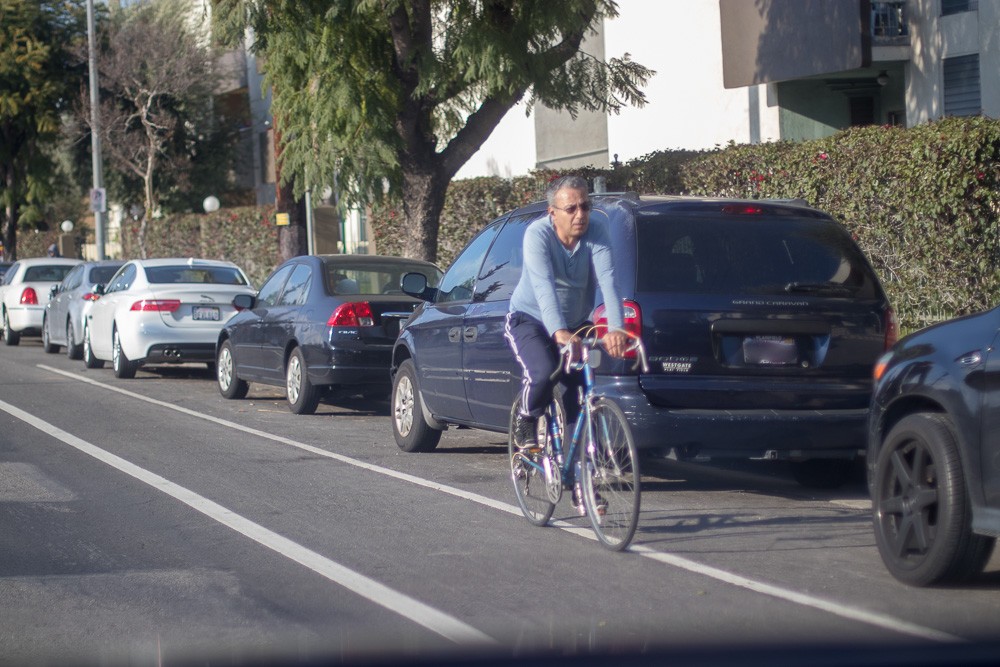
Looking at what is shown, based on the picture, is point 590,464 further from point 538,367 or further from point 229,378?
point 229,378

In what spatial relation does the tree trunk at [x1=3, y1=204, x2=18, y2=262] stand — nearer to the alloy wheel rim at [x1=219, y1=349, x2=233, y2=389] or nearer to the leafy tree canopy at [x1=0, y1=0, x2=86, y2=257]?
the leafy tree canopy at [x1=0, y1=0, x2=86, y2=257]

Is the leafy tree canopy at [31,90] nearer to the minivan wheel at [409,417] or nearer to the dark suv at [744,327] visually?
→ the minivan wheel at [409,417]

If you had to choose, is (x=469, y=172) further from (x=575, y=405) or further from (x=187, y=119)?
(x=575, y=405)

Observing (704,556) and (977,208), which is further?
(977,208)

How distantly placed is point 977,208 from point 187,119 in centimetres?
3225

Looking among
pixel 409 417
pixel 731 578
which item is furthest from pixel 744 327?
pixel 409 417

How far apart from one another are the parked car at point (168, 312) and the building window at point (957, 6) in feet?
41.2

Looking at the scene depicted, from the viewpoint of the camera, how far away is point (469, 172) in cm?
3422

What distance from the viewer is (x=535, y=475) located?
7430mm

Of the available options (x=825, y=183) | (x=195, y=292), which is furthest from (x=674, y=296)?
(x=195, y=292)

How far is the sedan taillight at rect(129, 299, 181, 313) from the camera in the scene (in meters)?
16.5

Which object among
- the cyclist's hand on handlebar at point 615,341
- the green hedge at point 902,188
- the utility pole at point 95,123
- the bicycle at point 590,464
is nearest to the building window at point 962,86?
the green hedge at point 902,188

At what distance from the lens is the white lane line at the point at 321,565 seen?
520cm

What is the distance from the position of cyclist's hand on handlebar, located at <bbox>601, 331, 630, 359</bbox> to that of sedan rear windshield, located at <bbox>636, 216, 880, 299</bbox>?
3.24ft
